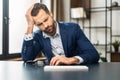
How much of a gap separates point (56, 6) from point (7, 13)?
145 centimetres

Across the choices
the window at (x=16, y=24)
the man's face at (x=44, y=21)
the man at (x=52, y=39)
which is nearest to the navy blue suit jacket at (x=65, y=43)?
the man at (x=52, y=39)

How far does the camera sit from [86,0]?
5023 millimetres

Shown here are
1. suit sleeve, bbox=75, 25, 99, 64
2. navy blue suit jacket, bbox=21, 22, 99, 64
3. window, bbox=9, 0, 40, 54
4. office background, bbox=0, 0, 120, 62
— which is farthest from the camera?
window, bbox=9, 0, 40, 54

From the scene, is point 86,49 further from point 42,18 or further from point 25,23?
point 25,23

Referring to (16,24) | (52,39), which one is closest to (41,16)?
(52,39)

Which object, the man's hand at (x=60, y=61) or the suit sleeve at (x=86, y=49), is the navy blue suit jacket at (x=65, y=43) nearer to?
the suit sleeve at (x=86, y=49)

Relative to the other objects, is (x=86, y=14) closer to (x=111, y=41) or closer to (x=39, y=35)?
(x=111, y=41)

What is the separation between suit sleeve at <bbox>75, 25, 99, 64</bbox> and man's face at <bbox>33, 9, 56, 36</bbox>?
267 mm

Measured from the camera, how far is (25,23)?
4.42m

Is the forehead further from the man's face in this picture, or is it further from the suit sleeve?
the suit sleeve

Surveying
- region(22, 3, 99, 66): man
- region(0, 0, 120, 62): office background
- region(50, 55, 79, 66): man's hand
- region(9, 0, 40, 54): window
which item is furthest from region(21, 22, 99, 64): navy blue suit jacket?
region(9, 0, 40, 54): window

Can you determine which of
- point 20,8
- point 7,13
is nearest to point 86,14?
point 20,8

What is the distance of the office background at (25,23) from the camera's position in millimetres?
3918

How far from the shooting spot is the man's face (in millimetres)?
1794
